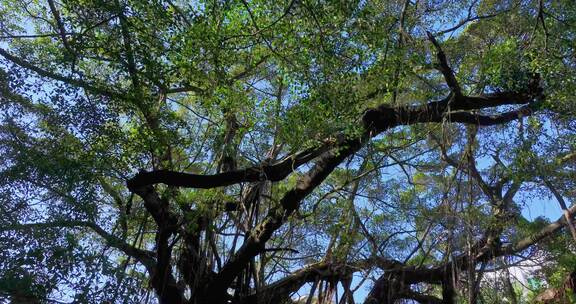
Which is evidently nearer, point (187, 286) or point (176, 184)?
point (176, 184)

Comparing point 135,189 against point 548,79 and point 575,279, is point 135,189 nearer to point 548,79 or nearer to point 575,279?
point 548,79

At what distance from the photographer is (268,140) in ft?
17.8

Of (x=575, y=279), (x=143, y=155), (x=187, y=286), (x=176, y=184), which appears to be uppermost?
(x=143, y=155)

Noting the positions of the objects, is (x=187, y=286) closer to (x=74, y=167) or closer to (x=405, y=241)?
(x=74, y=167)

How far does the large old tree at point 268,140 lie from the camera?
13.1 ft

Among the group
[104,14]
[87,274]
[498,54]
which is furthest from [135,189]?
[498,54]

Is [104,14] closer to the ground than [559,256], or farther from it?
farther from it

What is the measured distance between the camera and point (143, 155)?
497cm

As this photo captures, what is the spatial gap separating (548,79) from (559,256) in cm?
226

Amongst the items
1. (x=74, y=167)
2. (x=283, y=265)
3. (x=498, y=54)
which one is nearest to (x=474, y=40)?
(x=498, y=54)

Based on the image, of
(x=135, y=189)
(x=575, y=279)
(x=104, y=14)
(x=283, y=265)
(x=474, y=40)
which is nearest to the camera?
(x=104, y=14)

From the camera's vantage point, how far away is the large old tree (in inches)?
157

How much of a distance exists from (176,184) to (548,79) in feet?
10.7

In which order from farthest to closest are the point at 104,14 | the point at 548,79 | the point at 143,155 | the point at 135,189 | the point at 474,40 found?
the point at 474,40, the point at 143,155, the point at 135,189, the point at 548,79, the point at 104,14
